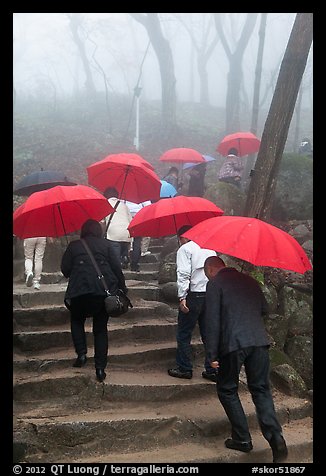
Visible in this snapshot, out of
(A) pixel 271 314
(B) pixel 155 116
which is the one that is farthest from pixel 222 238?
(B) pixel 155 116

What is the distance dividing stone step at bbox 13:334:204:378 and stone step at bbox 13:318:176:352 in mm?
83

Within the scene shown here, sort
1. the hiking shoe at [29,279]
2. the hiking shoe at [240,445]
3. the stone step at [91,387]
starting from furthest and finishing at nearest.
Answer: the hiking shoe at [29,279]
the stone step at [91,387]
the hiking shoe at [240,445]

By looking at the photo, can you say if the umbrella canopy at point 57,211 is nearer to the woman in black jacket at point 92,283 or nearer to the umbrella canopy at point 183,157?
the woman in black jacket at point 92,283

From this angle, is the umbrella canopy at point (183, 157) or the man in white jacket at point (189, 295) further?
the umbrella canopy at point (183, 157)

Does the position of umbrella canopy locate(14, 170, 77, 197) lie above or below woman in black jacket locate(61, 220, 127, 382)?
above

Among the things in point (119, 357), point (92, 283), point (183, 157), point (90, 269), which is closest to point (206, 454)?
point (119, 357)

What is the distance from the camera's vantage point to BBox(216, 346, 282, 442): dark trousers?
12.8ft

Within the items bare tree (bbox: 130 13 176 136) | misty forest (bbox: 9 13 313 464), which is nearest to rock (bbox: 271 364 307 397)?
misty forest (bbox: 9 13 313 464)

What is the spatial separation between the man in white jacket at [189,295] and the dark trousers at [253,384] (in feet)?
3.76

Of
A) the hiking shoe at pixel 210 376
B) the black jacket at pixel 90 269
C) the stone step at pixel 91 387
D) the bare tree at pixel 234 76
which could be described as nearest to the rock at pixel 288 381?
the hiking shoe at pixel 210 376

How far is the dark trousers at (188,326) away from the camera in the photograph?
A: 5.27 metres

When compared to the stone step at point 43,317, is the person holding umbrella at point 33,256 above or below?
above

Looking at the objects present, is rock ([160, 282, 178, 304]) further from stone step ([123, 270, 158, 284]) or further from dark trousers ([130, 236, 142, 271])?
dark trousers ([130, 236, 142, 271])
